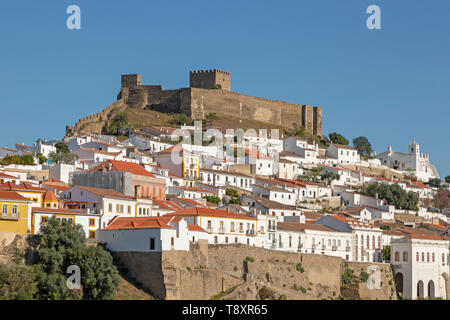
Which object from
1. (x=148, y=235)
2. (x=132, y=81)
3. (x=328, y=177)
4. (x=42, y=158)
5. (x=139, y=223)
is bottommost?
(x=148, y=235)

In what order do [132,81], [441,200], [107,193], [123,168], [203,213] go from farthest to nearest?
[132,81]
[441,200]
[123,168]
[107,193]
[203,213]

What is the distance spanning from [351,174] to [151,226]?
51579 mm

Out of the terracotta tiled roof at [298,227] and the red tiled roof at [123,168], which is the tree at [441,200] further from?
the red tiled roof at [123,168]

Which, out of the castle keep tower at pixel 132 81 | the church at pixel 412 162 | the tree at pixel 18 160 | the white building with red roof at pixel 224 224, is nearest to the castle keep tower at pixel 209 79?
the castle keep tower at pixel 132 81

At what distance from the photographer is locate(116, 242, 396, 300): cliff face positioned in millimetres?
47250

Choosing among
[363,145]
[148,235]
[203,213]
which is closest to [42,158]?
[203,213]

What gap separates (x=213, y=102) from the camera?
118312mm

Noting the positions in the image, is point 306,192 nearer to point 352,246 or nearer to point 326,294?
point 352,246

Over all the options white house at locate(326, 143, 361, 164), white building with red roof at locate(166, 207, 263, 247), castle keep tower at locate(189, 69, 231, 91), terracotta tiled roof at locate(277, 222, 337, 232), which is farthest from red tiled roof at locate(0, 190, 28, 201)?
castle keep tower at locate(189, 69, 231, 91)

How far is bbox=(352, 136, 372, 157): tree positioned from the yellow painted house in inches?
3123

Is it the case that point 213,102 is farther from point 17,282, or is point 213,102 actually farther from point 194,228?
point 17,282

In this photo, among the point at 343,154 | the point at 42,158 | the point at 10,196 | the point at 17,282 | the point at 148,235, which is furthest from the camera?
the point at 343,154

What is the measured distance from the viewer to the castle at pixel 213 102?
116688mm

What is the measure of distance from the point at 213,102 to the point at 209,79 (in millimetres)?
7148
